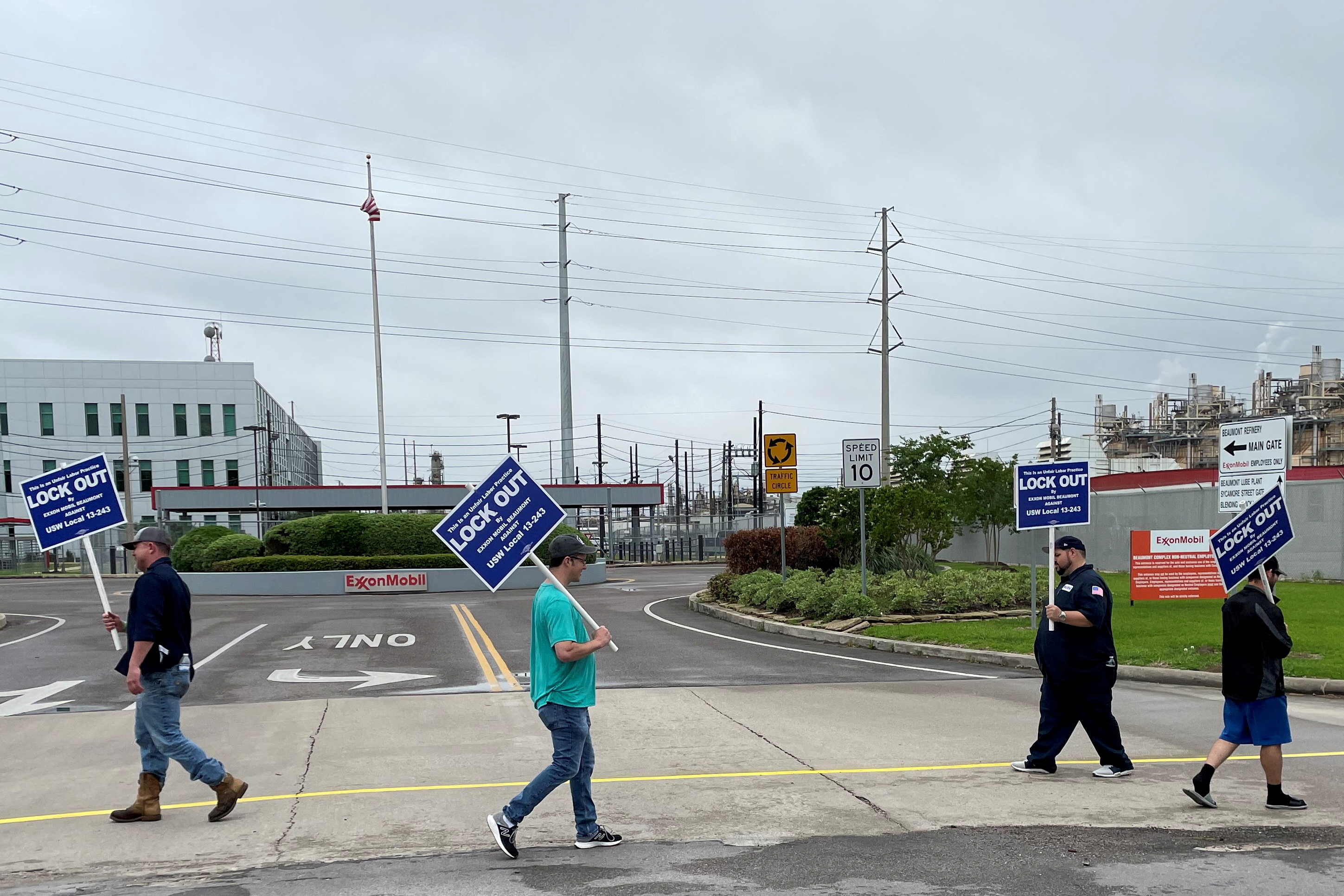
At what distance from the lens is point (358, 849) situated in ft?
21.6

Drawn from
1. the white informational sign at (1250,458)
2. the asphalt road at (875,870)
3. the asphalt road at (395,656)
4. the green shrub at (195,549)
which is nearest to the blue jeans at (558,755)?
the asphalt road at (875,870)

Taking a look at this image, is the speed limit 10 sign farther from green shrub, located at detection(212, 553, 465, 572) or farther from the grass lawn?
green shrub, located at detection(212, 553, 465, 572)

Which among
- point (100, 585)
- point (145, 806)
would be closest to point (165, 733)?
point (145, 806)

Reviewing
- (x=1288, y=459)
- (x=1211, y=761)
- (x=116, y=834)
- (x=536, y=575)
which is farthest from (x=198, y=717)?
(x=536, y=575)

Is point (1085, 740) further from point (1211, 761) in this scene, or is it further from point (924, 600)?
point (924, 600)

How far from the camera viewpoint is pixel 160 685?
7.25 m

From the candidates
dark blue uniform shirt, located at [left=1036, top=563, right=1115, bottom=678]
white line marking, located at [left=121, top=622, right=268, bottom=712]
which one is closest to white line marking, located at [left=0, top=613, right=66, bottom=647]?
white line marking, located at [left=121, top=622, right=268, bottom=712]

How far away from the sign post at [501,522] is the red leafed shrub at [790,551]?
20583mm

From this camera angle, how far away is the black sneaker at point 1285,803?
727cm

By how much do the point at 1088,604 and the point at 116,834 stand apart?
6710 millimetres

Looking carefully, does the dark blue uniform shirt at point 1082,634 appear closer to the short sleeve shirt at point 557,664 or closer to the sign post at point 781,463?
the short sleeve shirt at point 557,664

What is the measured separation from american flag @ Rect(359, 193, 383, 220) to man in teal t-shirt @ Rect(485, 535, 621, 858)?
4069 centimetres

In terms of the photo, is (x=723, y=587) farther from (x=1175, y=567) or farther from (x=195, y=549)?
(x=195, y=549)

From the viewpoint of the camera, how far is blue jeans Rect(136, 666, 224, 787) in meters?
7.19
